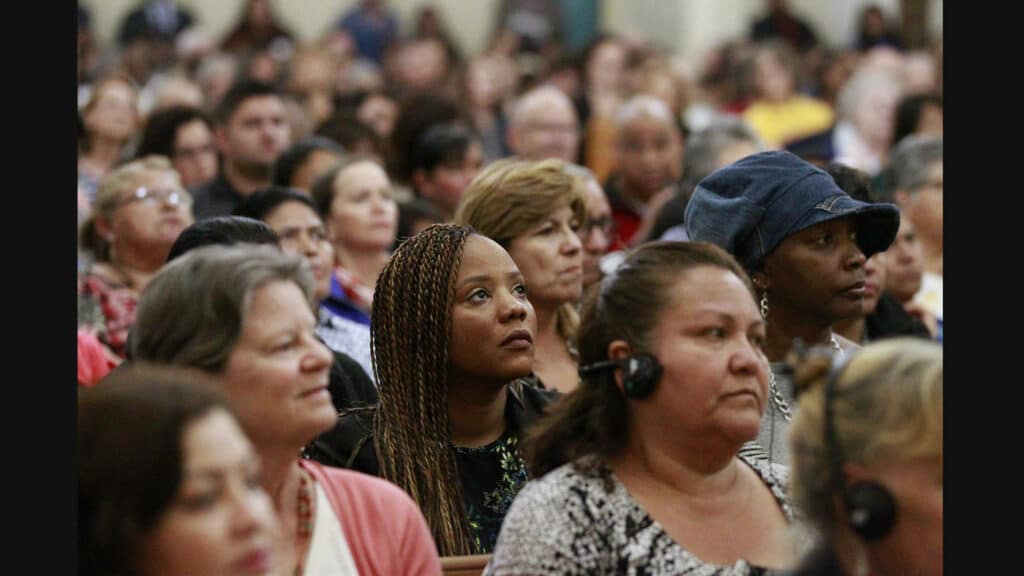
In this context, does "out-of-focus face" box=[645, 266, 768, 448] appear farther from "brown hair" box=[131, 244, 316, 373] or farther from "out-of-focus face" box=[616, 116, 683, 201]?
"out-of-focus face" box=[616, 116, 683, 201]

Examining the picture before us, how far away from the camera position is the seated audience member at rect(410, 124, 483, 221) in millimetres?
8055

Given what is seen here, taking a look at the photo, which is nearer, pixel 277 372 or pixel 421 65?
pixel 277 372

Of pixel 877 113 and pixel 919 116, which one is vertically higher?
pixel 919 116

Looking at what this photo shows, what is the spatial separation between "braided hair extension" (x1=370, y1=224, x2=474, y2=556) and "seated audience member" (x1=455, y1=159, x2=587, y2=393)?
0.85 metres

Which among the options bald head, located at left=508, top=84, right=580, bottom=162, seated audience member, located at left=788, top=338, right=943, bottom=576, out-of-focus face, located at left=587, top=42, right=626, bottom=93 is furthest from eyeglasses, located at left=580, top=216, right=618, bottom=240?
out-of-focus face, located at left=587, top=42, right=626, bottom=93

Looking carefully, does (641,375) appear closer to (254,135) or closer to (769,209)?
(769,209)

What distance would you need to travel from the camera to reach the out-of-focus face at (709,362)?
3297mm

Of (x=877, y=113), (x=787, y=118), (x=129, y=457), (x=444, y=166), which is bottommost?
(x=787, y=118)

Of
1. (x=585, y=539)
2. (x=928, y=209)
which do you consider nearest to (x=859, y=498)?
(x=585, y=539)

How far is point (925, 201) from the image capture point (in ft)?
23.0

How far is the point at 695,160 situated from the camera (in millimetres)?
7688

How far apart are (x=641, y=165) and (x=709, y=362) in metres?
5.13

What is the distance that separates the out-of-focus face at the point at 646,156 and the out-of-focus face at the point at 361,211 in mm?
1978

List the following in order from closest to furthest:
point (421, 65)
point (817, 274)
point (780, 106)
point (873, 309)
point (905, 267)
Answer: point (817, 274) → point (873, 309) → point (905, 267) → point (780, 106) → point (421, 65)
